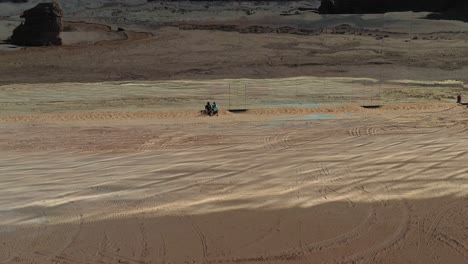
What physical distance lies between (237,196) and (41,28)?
29.1m

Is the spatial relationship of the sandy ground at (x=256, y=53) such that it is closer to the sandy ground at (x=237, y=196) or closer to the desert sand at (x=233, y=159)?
the desert sand at (x=233, y=159)

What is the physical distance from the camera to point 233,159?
29.3 ft

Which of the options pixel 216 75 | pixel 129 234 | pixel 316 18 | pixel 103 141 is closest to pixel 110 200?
pixel 129 234

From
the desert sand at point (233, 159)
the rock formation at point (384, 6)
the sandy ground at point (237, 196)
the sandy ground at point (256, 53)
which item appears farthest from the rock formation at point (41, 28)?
the rock formation at point (384, 6)

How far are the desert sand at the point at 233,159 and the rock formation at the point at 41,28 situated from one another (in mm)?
4345

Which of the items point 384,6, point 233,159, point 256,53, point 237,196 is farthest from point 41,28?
point 384,6

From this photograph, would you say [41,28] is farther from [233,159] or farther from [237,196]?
[237,196]

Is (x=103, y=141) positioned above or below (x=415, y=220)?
below

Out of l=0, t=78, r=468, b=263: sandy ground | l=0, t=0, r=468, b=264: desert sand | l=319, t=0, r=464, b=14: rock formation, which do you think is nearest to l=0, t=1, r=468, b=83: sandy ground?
l=0, t=0, r=468, b=264: desert sand

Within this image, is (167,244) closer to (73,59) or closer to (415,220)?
(415,220)

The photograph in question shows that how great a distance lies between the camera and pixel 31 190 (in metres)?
7.11

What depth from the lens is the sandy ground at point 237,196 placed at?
5359mm

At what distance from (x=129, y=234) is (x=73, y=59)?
76.5 feet

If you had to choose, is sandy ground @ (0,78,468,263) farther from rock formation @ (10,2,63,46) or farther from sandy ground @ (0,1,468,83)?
rock formation @ (10,2,63,46)
